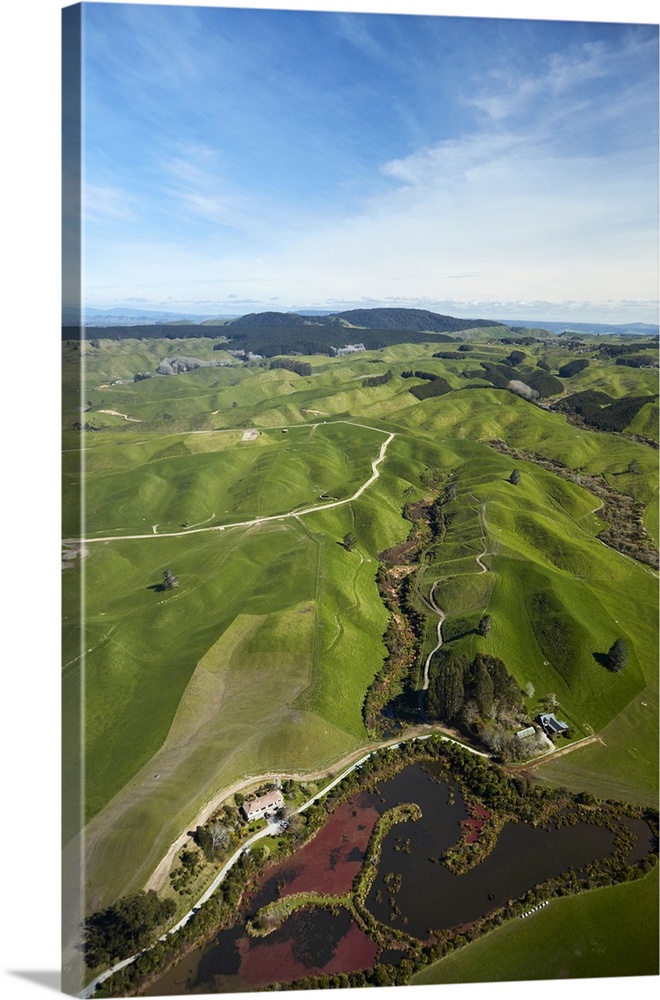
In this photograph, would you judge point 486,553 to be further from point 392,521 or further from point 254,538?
point 254,538

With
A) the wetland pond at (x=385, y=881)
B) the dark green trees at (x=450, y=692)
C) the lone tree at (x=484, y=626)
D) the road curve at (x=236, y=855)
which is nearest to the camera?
the road curve at (x=236, y=855)

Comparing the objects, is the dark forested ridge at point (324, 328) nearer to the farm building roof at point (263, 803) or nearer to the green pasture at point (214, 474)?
the green pasture at point (214, 474)

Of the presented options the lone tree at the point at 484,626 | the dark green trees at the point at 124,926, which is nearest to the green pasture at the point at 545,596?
the lone tree at the point at 484,626

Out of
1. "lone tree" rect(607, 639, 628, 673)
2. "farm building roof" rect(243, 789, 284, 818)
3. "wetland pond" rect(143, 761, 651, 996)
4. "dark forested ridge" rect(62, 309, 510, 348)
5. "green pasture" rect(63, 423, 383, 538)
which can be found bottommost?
"wetland pond" rect(143, 761, 651, 996)

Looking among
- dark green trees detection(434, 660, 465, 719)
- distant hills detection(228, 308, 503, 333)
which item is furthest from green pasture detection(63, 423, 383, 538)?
distant hills detection(228, 308, 503, 333)

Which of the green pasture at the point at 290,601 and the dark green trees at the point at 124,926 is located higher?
the green pasture at the point at 290,601

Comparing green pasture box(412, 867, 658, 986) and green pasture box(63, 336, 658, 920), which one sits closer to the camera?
green pasture box(412, 867, 658, 986)

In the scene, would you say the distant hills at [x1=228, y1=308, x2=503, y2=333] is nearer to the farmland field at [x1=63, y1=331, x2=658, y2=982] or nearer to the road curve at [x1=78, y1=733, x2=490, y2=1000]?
the farmland field at [x1=63, y1=331, x2=658, y2=982]
